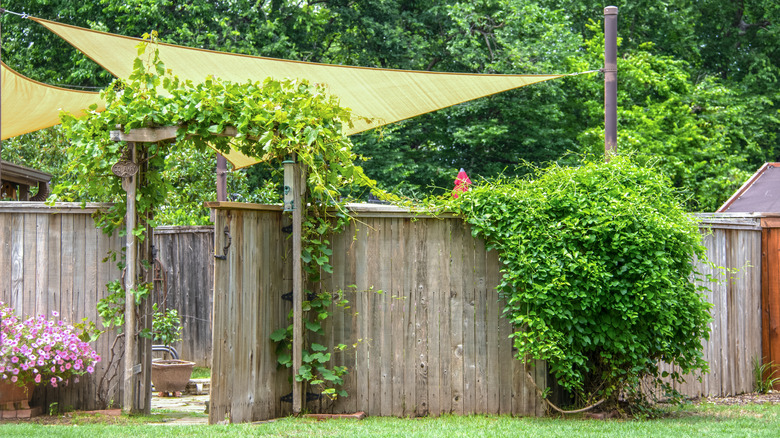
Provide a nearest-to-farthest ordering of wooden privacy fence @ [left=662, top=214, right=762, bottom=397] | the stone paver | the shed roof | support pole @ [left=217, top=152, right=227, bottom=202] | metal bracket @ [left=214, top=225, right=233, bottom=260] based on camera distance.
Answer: metal bracket @ [left=214, top=225, right=233, bottom=260]
the stone paver
wooden privacy fence @ [left=662, top=214, right=762, bottom=397]
the shed roof
support pole @ [left=217, top=152, right=227, bottom=202]

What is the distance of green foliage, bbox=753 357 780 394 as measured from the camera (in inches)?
272

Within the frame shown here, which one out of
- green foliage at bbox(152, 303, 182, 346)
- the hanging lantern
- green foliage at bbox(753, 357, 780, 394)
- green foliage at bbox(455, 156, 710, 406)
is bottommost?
green foliage at bbox(753, 357, 780, 394)

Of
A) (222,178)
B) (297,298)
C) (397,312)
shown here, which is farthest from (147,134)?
(222,178)

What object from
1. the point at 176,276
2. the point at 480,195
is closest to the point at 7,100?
the point at 176,276

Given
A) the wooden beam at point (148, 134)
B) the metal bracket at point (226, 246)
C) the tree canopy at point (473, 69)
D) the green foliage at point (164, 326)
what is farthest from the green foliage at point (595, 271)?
the tree canopy at point (473, 69)

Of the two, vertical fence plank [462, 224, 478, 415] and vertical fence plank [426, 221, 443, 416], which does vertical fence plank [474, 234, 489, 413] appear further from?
vertical fence plank [426, 221, 443, 416]

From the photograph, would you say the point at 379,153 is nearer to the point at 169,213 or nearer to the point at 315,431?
the point at 169,213

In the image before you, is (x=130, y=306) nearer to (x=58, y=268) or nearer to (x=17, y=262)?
(x=58, y=268)

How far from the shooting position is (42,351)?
5.18 m

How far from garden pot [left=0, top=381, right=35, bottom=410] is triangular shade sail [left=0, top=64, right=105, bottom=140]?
11.0 ft

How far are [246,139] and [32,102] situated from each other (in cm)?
381

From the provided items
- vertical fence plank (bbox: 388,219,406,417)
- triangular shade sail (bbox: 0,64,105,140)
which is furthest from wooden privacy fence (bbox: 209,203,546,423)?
triangular shade sail (bbox: 0,64,105,140)

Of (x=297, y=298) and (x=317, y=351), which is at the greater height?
(x=297, y=298)

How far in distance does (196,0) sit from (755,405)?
13.8m
